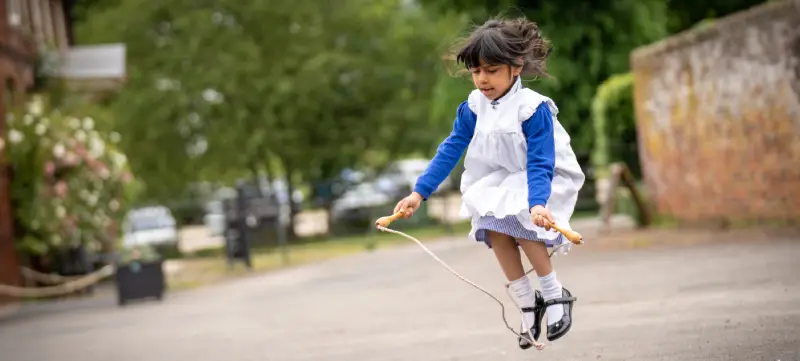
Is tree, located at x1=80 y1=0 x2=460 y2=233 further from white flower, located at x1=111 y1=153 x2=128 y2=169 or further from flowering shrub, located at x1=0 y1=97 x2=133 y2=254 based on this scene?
flowering shrub, located at x1=0 y1=97 x2=133 y2=254

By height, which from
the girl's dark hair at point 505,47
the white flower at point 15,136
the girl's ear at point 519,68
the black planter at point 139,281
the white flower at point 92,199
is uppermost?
the girl's dark hair at point 505,47

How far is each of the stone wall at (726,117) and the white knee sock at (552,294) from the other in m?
9.28

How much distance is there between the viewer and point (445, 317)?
10.7m

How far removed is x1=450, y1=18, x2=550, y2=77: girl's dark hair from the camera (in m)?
6.05

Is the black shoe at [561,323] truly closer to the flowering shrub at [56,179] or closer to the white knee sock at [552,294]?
the white knee sock at [552,294]

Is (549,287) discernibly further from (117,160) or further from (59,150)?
(117,160)

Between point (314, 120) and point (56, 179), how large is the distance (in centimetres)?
1659

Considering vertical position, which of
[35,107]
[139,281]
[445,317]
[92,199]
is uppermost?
[35,107]

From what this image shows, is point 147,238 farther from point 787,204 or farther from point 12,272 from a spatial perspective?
point 787,204

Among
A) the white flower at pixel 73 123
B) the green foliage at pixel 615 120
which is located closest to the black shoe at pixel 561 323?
the white flower at pixel 73 123

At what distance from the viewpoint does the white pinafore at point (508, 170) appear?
6.18m

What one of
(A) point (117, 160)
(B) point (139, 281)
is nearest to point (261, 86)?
(A) point (117, 160)

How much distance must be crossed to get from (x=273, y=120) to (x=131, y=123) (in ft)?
13.2

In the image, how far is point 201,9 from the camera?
35.3 metres
